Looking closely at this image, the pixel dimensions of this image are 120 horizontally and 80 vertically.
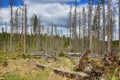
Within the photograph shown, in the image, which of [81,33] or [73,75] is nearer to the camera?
[73,75]

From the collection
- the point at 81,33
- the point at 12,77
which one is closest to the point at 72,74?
the point at 12,77

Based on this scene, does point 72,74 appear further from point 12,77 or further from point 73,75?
point 12,77

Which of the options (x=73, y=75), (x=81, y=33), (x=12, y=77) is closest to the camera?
(x=73, y=75)

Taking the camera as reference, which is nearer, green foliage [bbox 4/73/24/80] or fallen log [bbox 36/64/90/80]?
fallen log [bbox 36/64/90/80]

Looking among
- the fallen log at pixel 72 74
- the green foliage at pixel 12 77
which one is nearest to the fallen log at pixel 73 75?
the fallen log at pixel 72 74

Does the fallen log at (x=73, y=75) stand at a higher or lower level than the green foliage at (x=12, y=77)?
higher

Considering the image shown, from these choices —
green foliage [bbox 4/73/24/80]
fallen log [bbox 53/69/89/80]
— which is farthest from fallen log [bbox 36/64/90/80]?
green foliage [bbox 4/73/24/80]

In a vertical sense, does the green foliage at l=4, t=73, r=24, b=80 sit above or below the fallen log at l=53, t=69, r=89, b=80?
below

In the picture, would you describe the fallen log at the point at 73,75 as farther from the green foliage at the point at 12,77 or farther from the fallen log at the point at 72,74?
the green foliage at the point at 12,77

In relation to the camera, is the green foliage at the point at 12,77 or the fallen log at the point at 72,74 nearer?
the fallen log at the point at 72,74

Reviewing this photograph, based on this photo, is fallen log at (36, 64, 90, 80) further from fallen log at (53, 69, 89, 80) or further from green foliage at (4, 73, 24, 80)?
green foliage at (4, 73, 24, 80)

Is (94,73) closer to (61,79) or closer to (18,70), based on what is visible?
(61,79)

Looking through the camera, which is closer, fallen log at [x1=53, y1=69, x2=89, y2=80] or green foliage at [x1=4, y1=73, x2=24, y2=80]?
fallen log at [x1=53, y1=69, x2=89, y2=80]

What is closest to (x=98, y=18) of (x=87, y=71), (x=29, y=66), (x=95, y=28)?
(x=95, y=28)
